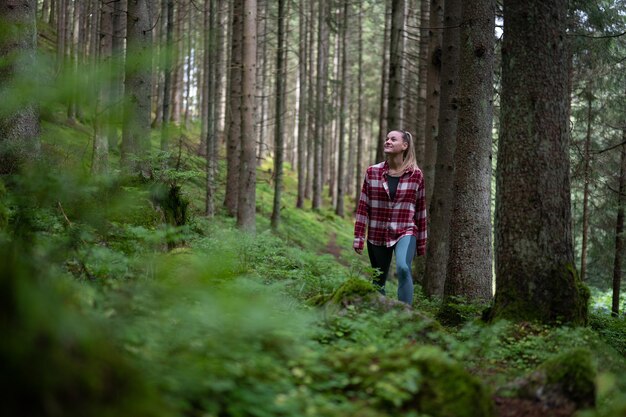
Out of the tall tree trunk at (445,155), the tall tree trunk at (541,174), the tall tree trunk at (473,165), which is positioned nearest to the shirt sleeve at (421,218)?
the tall tree trunk at (473,165)

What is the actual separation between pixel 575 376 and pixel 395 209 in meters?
3.50

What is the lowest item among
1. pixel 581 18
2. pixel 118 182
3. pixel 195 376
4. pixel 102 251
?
pixel 195 376

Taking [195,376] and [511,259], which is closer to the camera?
[195,376]

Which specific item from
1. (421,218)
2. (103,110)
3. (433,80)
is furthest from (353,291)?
(433,80)

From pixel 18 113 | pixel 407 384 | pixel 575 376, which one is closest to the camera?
pixel 407 384

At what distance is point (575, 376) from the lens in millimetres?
3338

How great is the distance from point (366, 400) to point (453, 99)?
24.8 feet

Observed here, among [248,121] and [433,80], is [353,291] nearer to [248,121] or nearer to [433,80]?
[433,80]

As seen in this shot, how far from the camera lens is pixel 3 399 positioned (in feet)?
5.82

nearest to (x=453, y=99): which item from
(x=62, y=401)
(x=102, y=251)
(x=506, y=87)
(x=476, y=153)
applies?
(x=476, y=153)

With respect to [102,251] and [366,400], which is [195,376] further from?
[102,251]

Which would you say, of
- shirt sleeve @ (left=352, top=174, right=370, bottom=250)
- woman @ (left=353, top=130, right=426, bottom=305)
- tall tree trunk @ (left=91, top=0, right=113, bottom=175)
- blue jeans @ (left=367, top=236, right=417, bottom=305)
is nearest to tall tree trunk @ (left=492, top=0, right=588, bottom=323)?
blue jeans @ (left=367, top=236, right=417, bottom=305)

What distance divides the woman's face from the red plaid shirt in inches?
9.9

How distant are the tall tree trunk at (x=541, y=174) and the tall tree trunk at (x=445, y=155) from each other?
3.83 m
